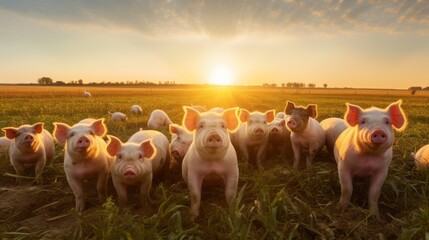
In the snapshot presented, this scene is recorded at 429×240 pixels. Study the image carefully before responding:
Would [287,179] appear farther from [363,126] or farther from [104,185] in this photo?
[104,185]

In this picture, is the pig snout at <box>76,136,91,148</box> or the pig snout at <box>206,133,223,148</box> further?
the pig snout at <box>76,136,91,148</box>

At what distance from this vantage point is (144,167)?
473cm

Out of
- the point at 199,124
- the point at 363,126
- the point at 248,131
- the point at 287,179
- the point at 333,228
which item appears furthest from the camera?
the point at 248,131

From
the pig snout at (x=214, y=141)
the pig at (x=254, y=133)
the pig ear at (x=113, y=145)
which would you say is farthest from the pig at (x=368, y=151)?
the pig ear at (x=113, y=145)

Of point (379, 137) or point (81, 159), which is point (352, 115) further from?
point (81, 159)

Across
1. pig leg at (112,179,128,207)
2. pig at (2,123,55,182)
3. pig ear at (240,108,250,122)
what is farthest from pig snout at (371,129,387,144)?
pig at (2,123,55,182)

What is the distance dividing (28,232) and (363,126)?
417cm

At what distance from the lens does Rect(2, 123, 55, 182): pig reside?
602 centimetres

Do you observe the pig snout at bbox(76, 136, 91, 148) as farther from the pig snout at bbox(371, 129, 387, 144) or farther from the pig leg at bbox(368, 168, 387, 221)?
the pig leg at bbox(368, 168, 387, 221)

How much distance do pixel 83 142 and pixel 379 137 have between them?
Answer: 142 inches

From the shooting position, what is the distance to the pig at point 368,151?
4.11 meters

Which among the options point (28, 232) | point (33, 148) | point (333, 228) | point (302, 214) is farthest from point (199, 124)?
point (33, 148)

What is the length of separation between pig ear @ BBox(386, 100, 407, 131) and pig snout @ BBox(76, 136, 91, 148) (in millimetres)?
3772

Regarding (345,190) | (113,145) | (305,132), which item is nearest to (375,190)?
(345,190)
